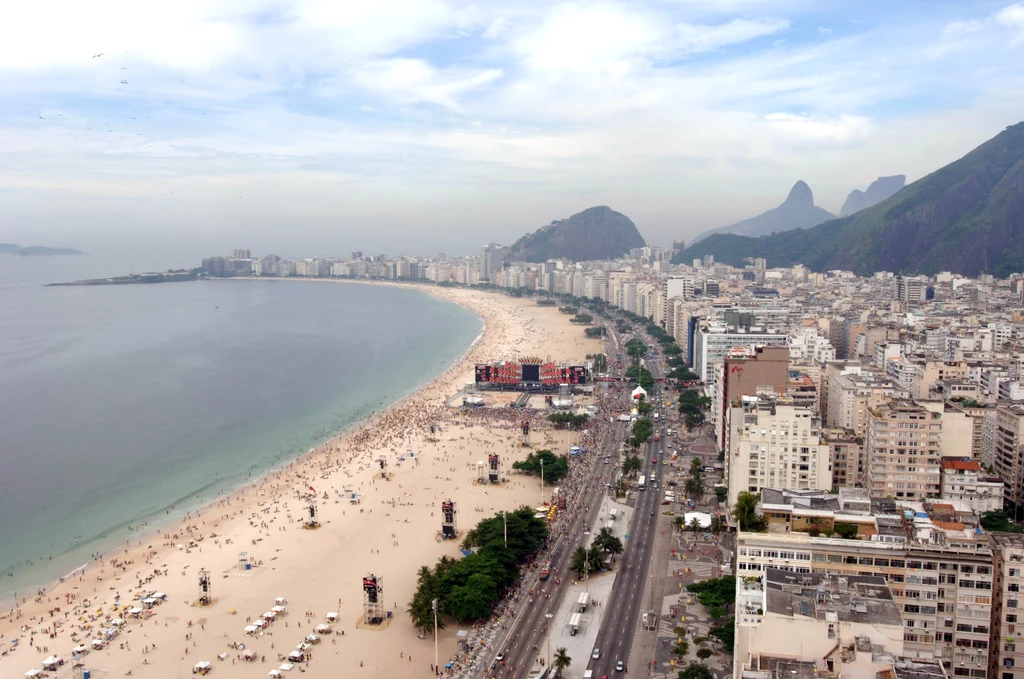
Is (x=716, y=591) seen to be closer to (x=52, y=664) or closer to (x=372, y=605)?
(x=372, y=605)

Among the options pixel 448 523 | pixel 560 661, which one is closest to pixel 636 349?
pixel 448 523

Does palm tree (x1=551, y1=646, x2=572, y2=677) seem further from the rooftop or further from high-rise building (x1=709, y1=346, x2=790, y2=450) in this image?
high-rise building (x1=709, y1=346, x2=790, y2=450)

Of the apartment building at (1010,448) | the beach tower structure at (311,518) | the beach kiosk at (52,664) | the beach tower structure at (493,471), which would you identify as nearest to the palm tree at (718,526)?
the beach tower structure at (493,471)

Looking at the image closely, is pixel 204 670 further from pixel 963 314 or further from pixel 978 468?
pixel 963 314

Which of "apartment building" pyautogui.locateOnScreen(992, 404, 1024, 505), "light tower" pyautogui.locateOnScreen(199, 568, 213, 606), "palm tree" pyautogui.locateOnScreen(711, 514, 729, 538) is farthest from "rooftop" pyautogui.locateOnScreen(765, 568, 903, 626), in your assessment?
"apartment building" pyautogui.locateOnScreen(992, 404, 1024, 505)

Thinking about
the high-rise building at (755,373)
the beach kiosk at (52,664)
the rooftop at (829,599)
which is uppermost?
the high-rise building at (755,373)

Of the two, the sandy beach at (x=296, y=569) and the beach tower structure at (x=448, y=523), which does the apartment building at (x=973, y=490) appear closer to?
the sandy beach at (x=296, y=569)
